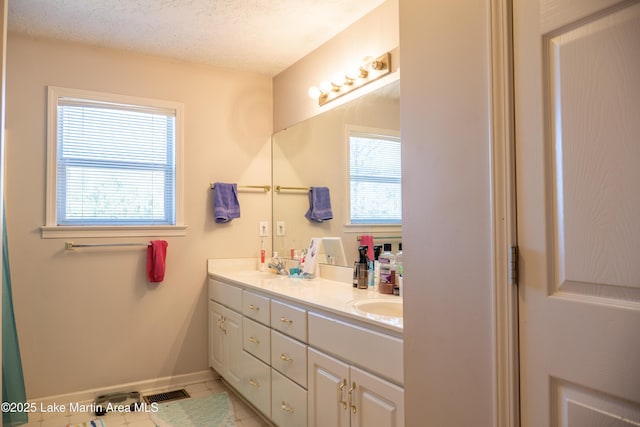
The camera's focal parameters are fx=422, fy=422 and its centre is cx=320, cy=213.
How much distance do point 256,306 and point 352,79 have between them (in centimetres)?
148

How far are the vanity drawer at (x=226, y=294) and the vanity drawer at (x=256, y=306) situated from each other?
0.27ft

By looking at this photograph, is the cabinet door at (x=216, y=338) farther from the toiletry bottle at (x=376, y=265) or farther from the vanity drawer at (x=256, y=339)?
the toiletry bottle at (x=376, y=265)

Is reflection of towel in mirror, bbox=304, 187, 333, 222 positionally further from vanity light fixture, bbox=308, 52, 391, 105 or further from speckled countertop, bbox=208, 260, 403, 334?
vanity light fixture, bbox=308, 52, 391, 105

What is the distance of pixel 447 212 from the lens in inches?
46.0

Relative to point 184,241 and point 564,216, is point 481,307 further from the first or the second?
point 184,241

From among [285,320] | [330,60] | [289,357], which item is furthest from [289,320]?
[330,60]

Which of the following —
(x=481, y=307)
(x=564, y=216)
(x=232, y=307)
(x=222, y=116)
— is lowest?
(x=232, y=307)

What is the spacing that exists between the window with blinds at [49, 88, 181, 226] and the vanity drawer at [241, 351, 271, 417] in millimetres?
1235

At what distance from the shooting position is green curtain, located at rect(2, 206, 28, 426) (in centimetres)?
229

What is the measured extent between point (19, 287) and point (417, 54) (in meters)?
2.76

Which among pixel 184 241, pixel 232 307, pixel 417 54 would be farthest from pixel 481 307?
pixel 184 241

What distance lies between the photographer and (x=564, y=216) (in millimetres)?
924

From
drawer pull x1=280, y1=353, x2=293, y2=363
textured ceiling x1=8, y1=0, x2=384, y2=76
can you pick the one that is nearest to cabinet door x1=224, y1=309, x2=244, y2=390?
drawer pull x1=280, y1=353, x2=293, y2=363

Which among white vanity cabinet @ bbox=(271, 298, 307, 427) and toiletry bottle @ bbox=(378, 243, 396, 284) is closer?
white vanity cabinet @ bbox=(271, 298, 307, 427)
